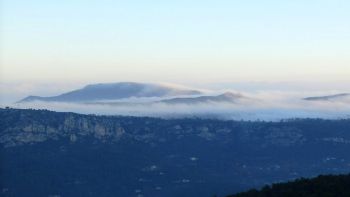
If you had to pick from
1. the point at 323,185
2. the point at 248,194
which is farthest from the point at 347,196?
the point at 248,194

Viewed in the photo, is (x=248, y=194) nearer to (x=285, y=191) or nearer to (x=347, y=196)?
(x=285, y=191)

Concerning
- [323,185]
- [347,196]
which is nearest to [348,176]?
[323,185]

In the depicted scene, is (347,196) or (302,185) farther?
(302,185)

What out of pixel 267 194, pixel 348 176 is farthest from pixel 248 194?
pixel 348 176

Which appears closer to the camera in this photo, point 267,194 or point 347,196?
point 347,196
